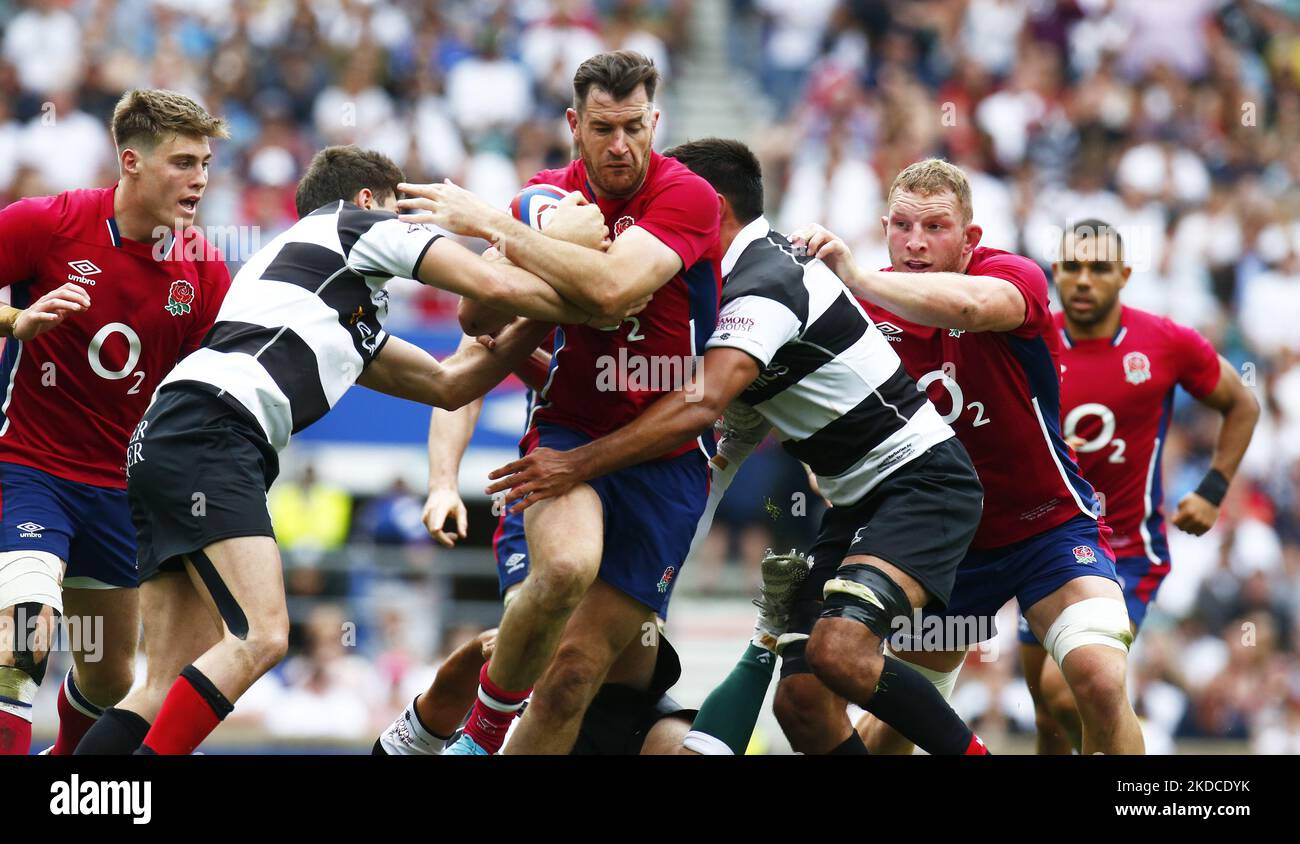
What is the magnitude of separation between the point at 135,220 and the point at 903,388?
3418 millimetres

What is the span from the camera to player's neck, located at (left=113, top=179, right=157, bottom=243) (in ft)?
23.3

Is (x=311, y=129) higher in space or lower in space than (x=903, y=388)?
higher

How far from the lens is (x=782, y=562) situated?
690cm

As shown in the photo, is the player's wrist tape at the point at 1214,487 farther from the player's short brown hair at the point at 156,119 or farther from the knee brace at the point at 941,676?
the player's short brown hair at the point at 156,119

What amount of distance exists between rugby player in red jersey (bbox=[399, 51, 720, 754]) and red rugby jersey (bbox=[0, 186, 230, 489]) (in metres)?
1.34

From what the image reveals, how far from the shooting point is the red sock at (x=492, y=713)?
21.8 ft

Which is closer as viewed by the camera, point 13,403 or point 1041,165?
point 13,403

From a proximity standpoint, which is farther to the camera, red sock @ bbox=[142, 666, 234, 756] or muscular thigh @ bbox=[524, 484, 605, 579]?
muscular thigh @ bbox=[524, 484, 605, 579]

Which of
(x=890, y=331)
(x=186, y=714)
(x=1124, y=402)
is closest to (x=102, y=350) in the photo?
(x=186, y=714)

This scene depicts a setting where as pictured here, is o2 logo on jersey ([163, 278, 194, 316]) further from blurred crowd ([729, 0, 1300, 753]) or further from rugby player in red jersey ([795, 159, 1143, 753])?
blurred crowd ([729, 0, 1300, 753])

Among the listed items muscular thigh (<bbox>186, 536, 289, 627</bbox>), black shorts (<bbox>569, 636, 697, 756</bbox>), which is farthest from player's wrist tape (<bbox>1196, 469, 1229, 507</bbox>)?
muscular thigh (<bbox>186, 536, 289, 627</bbox>)

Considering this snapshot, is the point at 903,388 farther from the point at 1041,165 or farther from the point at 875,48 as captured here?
the point at 875,48
